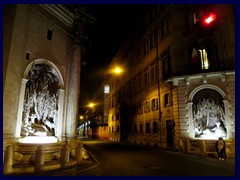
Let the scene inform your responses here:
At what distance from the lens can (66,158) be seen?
406 inches

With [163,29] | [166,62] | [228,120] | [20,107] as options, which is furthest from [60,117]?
[163,29]

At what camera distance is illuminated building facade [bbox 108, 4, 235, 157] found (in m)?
17.7

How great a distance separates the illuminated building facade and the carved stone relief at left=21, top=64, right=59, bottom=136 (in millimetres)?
11373

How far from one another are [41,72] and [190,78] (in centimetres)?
1340

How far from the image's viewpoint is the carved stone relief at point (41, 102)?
12.2 metres

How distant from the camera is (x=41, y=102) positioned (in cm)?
1309

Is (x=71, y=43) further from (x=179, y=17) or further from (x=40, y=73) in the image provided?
(x=179, y=17)

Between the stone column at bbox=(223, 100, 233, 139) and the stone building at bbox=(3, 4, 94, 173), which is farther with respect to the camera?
the stone column at bbox=(223, 100, 233, 139)

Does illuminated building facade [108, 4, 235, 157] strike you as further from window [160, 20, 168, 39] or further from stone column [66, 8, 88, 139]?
stone column [66, 8, 88, 139]

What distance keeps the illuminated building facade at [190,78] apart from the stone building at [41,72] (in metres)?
10.0

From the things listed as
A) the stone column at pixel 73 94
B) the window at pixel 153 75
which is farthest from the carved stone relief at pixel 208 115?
the stone column at pixel 73 94

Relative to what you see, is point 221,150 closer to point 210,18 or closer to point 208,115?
point 208,115

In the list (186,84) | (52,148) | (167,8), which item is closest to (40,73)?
(52,148)

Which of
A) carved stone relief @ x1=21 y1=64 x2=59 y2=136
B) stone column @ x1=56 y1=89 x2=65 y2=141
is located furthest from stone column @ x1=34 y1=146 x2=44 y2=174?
stone column @ x1=56 y1=89 x2=65 y2=141
